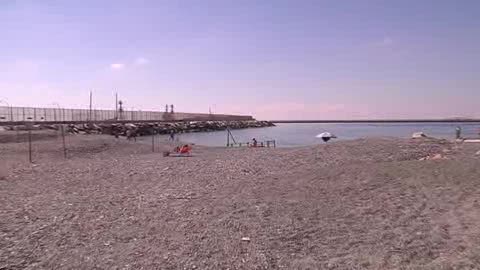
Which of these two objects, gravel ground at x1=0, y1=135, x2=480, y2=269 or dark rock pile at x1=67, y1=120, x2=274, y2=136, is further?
dark rock pile at x1=67, y1=120, x2=274, y2=136

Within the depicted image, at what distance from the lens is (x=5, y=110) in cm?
6888

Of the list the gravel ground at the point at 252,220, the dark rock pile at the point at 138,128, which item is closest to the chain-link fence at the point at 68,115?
the dark rock pile at the point at 138,128

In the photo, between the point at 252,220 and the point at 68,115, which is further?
the point at 68,115

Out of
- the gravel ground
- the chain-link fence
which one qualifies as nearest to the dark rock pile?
the chain-link fence

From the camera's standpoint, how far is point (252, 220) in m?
8.67

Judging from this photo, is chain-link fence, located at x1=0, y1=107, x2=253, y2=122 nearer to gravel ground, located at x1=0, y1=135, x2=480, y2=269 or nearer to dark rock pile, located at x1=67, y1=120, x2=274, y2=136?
dark rock pile, located at x1=67, y1=120, x2=274, y2=136

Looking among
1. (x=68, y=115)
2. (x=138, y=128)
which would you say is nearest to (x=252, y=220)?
(x=138, y=128)

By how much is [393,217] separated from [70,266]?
5215mm

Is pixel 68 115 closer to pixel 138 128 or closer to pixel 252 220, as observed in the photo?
pixel 138 128

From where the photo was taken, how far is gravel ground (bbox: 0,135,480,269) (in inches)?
252

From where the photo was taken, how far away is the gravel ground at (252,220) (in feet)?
21.0

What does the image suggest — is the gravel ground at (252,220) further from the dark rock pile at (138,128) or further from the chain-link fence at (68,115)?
the chain-link fence at (68,115)

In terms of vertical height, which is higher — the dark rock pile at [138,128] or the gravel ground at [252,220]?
the gravel ground at [252,220]

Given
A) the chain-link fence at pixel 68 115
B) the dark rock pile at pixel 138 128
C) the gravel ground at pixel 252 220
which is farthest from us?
the chain-link fence at pixel 68 115
